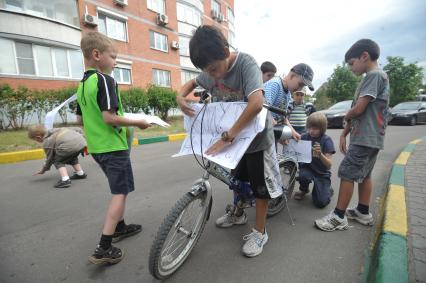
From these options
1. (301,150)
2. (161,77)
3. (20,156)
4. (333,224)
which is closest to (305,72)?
(301,150)

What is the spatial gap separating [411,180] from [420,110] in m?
13.6

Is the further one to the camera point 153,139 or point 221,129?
point 153,139

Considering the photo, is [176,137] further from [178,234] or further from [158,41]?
[158,41]

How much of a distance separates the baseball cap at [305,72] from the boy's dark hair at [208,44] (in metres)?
1.22

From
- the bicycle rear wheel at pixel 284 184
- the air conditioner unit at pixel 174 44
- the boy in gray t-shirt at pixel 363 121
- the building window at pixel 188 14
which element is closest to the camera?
the boy in gray t-shirt at pixel 363 121

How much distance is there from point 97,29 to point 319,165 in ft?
55.3

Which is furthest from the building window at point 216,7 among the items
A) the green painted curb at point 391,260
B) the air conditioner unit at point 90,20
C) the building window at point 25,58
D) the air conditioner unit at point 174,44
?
the green painted curb at point 391,260

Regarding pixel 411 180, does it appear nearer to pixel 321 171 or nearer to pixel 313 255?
pixel 321 171

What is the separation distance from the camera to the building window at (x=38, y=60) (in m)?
12.0

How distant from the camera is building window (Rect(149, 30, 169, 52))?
20203 mm

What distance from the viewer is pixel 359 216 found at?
255cm

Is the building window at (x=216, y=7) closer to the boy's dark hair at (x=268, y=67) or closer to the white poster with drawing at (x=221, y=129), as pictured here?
the boy's dark hair at (x=268, y=67)

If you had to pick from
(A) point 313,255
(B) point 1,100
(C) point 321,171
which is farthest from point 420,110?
(B) point 1,100

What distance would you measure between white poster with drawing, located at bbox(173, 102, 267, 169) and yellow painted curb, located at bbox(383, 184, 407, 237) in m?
1.48
